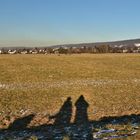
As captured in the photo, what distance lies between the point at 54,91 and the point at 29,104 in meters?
5.61

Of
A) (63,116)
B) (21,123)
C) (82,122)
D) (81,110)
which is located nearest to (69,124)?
(82,122)

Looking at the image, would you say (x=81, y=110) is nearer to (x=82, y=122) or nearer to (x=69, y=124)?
(x=82, y=122)

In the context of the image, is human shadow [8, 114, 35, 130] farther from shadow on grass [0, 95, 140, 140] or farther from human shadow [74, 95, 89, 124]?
human shadow [74, 95, 89, 124]

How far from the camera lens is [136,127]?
13.8m

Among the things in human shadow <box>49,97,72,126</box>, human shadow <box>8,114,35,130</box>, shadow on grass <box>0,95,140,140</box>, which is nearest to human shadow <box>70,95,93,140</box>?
shadow on grass <box>0,95,140,140</box>

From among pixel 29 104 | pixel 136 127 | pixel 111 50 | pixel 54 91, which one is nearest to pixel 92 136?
pixel 136 127

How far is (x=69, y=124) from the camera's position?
18.5m

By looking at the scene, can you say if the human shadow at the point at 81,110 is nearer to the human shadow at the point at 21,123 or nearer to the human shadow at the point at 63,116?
the human shadow at the point at 63,116

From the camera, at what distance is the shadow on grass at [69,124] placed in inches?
535

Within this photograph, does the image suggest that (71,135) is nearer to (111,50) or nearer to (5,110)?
(5,110)

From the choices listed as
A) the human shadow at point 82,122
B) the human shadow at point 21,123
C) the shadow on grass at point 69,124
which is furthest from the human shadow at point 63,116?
the human shadow at point 21,123

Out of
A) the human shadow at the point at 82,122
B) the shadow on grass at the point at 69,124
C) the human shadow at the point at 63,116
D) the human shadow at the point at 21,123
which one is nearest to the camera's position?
the human shadow at the point at 82,122

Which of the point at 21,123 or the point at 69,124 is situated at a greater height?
the point at 69,124

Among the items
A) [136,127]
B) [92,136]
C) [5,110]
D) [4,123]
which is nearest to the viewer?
[92,136]
